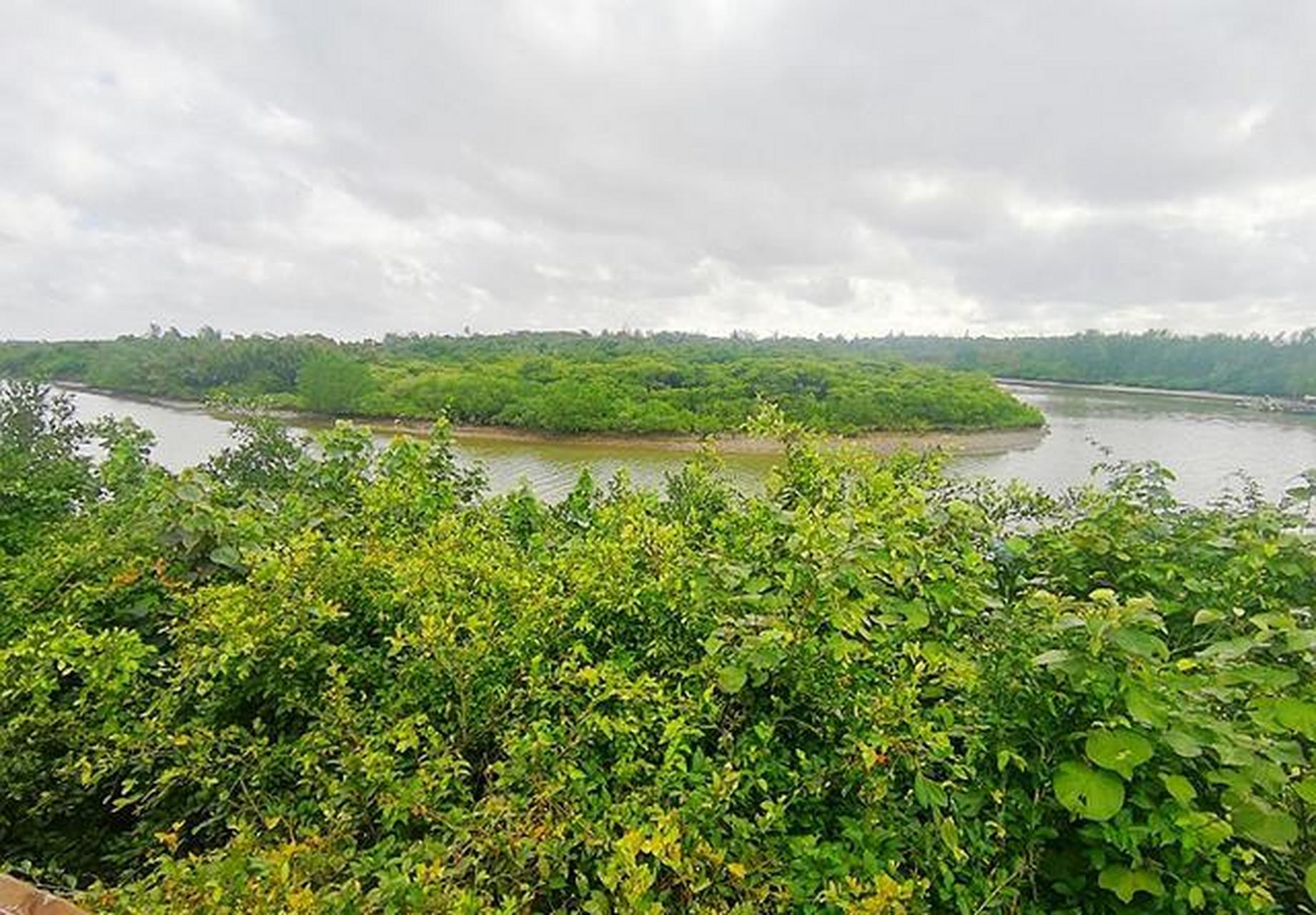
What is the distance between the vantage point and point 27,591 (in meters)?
2.84

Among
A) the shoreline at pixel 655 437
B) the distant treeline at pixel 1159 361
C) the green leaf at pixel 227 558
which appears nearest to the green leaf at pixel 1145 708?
the green leaf at pixel 227 558

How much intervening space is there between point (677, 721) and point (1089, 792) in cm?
88

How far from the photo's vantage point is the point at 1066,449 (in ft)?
115

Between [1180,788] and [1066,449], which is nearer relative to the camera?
[1180,788]

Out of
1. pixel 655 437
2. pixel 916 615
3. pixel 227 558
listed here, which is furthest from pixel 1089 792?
pixel 655 437

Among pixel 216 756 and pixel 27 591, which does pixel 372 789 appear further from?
pixel 27 591

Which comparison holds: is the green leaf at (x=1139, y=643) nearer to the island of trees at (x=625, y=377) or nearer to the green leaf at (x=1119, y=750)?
the green leaf at (x=1119, y=750)

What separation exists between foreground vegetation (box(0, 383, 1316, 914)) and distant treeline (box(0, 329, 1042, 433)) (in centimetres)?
2389

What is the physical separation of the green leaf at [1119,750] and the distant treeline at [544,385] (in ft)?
81.0

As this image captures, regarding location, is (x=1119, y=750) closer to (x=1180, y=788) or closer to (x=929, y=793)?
(x=1180, y=788)

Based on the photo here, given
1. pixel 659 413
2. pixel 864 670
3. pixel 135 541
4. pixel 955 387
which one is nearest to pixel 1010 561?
pixel 864 670

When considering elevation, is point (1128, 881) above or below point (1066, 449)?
above

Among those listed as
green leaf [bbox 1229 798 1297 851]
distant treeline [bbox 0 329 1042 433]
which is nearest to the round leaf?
green leaf [bbox 1229 798 1297 851]

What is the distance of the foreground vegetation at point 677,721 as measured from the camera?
57.6 inches
